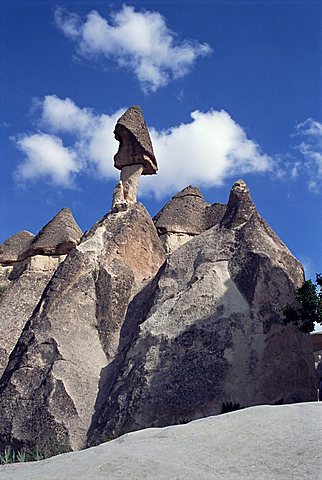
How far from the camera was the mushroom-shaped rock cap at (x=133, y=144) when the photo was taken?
1897cm

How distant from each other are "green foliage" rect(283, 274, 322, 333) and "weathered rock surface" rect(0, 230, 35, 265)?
36.8 feet

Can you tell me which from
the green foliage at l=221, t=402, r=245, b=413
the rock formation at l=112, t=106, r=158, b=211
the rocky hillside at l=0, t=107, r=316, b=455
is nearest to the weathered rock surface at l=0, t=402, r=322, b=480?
the green foliage at l=221, t=402, r=245, b=413

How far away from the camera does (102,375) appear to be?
44.4ft

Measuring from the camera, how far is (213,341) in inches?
480

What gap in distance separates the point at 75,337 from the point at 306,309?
4.77m

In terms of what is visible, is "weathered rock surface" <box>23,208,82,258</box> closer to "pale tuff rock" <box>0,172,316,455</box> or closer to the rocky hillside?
the rocky hillside

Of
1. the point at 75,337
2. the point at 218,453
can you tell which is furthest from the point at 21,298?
the point at 218,453

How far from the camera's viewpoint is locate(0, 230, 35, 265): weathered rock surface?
21.9 metres

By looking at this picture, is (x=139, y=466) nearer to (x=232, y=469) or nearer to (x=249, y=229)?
(x=232, y=469)

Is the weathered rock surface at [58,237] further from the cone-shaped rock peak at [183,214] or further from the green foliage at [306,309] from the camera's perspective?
the green foliage at [306,309]

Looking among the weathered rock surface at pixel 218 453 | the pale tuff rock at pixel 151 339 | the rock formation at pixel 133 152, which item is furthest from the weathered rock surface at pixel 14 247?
the weathered rock surface at pixel 218 453

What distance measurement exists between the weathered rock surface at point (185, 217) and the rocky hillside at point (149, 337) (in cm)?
458

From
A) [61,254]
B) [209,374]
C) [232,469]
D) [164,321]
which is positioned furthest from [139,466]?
[61,254]

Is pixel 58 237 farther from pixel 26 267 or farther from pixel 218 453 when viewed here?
pixel 218 453
